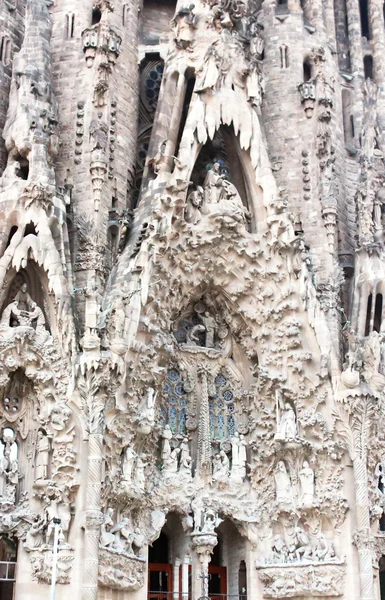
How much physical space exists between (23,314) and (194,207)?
4.41m

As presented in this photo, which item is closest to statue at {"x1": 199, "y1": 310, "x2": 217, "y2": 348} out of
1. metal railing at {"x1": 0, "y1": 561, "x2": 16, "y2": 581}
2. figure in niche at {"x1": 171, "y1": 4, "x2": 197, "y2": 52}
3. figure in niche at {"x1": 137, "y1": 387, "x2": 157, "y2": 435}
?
figure in niche at {"x1": 137, "y1": 387, "x2": 157, "y2": 435}

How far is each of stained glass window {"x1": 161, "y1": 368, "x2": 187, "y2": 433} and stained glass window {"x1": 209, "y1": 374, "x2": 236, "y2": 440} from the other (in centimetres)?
61

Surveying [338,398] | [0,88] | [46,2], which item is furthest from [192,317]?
[46,2]

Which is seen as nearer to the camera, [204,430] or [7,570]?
[7,570]

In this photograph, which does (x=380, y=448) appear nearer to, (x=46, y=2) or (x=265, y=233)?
(x=265, y=233)

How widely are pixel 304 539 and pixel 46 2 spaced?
12.5 metres

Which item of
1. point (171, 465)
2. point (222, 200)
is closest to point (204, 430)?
point (171, 465)

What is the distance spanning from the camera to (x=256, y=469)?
1828 centimetres

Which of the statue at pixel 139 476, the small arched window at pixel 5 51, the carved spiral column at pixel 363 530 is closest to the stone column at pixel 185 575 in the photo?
Answer: the statue at pixel 139 476

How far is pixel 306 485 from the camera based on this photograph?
1759 cm

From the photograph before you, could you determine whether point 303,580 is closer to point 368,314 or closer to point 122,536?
point 122,536

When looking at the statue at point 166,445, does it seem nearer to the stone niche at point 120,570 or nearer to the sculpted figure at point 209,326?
the stone niche at point 120,570

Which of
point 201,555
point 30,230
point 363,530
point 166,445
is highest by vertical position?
point 30,230

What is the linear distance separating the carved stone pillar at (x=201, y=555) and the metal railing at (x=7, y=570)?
347 cm
